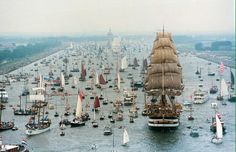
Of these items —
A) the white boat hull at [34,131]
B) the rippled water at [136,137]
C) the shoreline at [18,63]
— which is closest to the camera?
the rippled water at [136,137]

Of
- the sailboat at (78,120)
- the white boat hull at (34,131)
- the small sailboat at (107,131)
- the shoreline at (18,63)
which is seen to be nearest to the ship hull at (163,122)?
the small sailboat at (107,131)

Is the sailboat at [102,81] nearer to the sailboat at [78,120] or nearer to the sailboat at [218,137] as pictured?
the sailboat at [78,120]

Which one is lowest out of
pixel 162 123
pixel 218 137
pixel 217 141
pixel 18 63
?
pixel 217 141

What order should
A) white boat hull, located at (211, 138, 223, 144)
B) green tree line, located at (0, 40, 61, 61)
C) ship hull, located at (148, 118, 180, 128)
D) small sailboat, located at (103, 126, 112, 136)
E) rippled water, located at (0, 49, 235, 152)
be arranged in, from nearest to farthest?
1. rippled water, located at (0, 49, 235, 152)
2. white boat hull, located at (211, 138, 223, 144)
3. small sailboat, located at (103, 126, 112, 136)
4. ship hull, located at (148, 118, 180, 128)
5. green tree line, located at (0, 40, 61, 61)

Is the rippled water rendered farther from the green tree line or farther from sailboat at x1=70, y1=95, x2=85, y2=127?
the green tree line

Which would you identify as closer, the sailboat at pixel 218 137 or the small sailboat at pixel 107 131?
the sailboat at pixel 218 137

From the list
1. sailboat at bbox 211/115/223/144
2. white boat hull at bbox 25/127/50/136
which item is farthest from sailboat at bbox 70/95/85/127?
sailboat at bbox 211/115/223/144

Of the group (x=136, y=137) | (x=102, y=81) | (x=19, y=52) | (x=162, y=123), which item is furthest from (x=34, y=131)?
(x=19, y=52)

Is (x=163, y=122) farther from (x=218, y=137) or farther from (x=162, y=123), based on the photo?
(x=218, y=137)

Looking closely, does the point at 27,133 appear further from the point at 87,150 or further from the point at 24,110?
the point at 24,110
